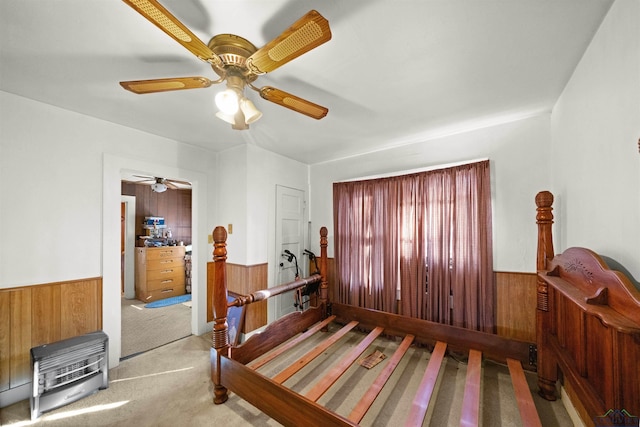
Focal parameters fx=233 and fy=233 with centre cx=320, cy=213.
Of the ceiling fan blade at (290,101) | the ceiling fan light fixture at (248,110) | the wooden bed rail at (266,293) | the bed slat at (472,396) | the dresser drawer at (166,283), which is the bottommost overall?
the dresser drawer at (166,283)

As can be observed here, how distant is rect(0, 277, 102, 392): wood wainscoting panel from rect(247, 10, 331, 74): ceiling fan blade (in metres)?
2.69

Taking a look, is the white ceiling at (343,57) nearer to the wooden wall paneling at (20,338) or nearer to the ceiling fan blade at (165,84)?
the ceiling fan blade at (165,84)

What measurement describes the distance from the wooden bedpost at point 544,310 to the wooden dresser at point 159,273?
5.70 m

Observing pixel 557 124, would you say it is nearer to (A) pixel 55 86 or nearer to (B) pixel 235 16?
(B) pixel 235 16

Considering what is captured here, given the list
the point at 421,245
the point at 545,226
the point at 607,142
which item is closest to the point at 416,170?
the point at 421,245

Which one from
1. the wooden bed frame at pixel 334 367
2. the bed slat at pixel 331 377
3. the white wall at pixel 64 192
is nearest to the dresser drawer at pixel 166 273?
the white wall at pixel 64 192

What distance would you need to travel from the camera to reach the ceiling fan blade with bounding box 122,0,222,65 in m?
0.86

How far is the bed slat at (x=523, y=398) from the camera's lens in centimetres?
137

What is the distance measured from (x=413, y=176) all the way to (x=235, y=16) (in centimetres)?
244

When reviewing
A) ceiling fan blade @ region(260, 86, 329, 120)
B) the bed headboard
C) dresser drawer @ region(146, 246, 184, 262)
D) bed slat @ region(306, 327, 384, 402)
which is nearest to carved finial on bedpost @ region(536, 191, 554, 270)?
the bed headboard

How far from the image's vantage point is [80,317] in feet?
7.45

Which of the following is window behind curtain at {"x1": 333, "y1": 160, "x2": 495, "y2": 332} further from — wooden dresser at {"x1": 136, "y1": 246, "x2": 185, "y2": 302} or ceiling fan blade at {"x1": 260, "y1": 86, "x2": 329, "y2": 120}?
wooden dresser at {"x1": 136, "y1": 246, "x2": 185, "y2": 302}

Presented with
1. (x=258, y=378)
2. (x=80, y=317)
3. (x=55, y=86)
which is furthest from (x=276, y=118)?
(x=80, y=317)

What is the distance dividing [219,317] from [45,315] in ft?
5.34
